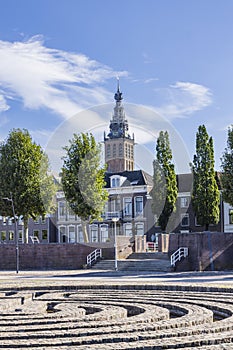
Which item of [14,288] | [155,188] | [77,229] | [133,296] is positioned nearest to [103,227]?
[77,229]

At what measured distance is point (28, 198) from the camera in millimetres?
57000

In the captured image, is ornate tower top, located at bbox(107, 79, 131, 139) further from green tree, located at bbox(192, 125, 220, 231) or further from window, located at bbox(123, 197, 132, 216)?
green tree, located at bbox(192, 125, 220, 231)

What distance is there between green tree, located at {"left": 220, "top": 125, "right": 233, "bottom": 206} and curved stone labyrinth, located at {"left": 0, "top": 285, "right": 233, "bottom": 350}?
28.3 metres

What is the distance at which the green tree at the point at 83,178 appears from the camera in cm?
5634

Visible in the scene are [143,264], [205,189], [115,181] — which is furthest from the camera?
[115,181]

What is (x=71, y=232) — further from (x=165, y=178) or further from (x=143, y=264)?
(x=143, y=264)

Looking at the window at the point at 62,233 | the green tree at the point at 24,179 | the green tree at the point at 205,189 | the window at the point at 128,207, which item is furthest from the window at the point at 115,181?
the green tree at the point at 24,179

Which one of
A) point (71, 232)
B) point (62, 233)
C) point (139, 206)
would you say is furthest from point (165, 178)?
point (62, 233)

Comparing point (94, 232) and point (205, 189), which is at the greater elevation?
point (205, 189)

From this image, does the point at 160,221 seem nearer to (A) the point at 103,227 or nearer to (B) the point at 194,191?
(B) the point at 194,191

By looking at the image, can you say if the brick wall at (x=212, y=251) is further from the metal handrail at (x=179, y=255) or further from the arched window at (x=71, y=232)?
the arched window at (x=71, y=232)

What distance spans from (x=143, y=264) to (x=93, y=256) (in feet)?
18.7

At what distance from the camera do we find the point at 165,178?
2586 inches

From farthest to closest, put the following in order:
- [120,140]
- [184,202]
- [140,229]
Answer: [120,140], [140,229], [184,202]
